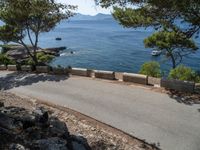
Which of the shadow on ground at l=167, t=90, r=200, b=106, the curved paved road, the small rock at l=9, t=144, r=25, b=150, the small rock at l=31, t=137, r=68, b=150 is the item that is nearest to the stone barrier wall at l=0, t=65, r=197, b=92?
the shadow on ground at l=167, t=90, r=200, b=106

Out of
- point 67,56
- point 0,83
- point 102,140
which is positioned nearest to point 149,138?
point 102,140

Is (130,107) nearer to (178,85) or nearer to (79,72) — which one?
(178,85)

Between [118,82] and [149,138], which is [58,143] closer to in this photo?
[149,138]

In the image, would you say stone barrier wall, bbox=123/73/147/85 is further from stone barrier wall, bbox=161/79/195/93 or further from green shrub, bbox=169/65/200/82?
green shrub, bbox=169/65/200/82

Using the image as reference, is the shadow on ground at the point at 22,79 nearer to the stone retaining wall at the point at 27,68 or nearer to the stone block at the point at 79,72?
the stone block at the point at 79,72

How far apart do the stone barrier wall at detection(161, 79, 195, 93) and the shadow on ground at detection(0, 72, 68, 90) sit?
8.47 meters

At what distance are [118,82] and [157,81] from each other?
2.63 meters

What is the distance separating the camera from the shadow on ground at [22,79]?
22.7 metres

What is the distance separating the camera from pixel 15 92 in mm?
20422

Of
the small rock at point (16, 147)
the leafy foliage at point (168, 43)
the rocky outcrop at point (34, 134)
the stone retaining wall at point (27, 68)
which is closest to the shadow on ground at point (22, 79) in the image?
the stone retaining wall at point (27, 68)

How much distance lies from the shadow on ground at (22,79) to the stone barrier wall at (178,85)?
8.47 meters

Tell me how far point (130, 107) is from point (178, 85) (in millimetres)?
3634

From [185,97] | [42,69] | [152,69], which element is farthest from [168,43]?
[185,97]

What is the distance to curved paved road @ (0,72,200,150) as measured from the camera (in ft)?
38.4
